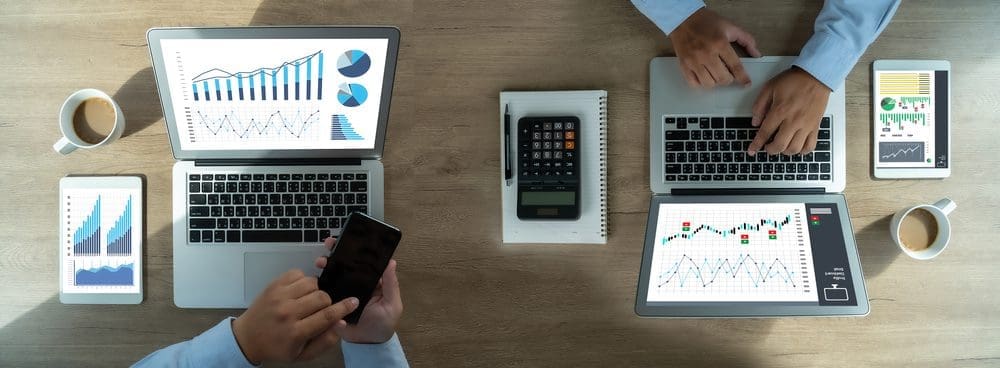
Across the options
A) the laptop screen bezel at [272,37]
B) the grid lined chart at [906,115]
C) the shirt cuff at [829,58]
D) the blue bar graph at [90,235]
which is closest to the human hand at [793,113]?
the shirt cuff at [829,58]

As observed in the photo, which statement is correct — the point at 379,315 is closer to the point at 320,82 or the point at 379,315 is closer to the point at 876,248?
the point at 320,82

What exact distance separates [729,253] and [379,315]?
65 centimetres

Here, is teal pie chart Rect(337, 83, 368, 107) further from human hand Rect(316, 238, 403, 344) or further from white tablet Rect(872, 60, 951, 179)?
white tablet Rect(872, 60, 951, 179)

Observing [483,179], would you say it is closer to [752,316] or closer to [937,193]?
[752,316]

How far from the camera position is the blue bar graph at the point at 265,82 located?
1.10m

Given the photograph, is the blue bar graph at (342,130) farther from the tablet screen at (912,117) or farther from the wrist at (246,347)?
the tablet screen at (912,117)

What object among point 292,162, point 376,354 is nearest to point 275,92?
point 292,162

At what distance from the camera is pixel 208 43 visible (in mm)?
1099

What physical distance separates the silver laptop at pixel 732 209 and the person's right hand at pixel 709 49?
27mm

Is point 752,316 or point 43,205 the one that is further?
point 43,205

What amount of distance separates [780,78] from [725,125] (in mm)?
126

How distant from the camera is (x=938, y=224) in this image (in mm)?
1089

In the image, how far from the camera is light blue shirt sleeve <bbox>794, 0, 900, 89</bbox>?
3.43 feet

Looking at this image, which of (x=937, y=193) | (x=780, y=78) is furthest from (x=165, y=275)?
(x=937, y=193)
